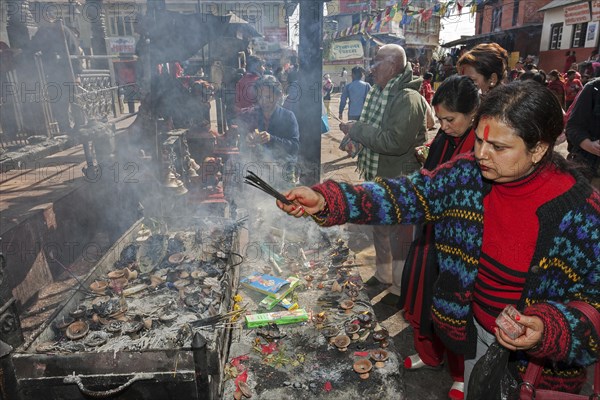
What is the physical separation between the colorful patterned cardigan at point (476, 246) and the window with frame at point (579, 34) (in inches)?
1000

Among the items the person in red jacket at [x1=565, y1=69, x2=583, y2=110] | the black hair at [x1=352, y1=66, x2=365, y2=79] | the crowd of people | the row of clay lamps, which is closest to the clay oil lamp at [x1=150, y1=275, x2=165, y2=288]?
the row of clay lamps

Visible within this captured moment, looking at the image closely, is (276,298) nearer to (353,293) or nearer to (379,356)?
(353,293)

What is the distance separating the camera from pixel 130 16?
27.8 m

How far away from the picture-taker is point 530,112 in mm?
1603

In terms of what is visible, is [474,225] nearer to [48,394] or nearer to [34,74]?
[48,394]

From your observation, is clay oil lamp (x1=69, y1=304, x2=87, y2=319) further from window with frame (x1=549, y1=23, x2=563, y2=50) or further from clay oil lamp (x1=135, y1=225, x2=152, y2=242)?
window with frame (x1=549, y1=23, x2=563, y2=50)

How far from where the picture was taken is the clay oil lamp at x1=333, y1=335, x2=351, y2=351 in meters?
2.96

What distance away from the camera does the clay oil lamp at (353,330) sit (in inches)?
121

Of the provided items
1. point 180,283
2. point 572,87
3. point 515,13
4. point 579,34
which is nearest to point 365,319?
point 180,283

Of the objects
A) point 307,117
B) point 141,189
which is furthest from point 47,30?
point 307,117

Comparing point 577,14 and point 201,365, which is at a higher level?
point 577,14

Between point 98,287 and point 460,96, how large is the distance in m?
3.32

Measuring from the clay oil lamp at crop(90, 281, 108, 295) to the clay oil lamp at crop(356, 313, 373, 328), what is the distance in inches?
88.1

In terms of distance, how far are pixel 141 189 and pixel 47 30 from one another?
98.5 inches
